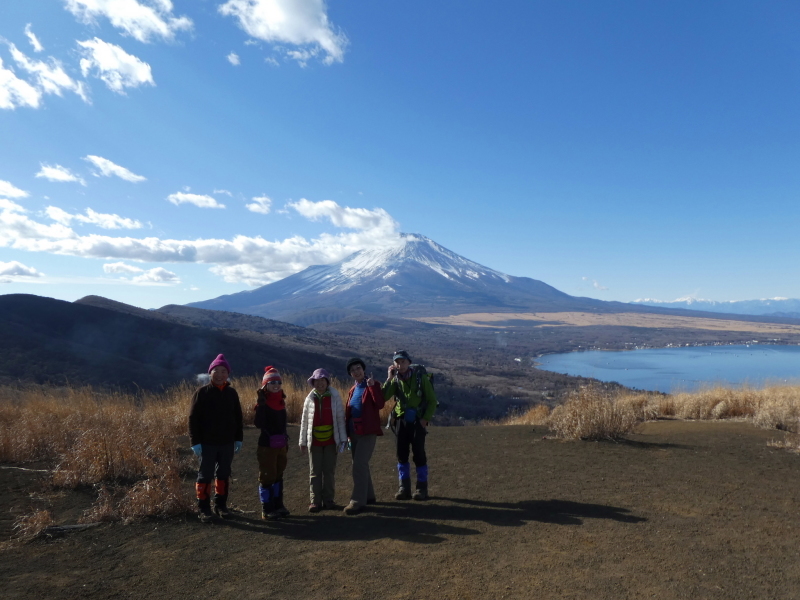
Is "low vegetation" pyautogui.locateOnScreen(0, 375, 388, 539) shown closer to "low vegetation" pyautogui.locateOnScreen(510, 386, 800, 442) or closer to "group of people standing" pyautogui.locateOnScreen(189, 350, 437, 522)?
"group of people standing" pyautogui.locateOnScreen(189, 350, 437, 522)

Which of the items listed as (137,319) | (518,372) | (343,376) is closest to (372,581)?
(343,376)

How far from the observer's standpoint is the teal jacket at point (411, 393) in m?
4.71

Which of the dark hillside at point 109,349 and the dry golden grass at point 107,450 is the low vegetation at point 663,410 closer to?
the dry golden grass at point 107,450

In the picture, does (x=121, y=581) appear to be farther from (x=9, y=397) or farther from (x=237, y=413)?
(x=9, y=397)

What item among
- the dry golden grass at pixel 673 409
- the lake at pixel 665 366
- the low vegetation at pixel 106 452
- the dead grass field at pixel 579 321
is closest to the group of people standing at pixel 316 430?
the low vegetation at pixel 106 452

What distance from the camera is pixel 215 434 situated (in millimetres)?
4316

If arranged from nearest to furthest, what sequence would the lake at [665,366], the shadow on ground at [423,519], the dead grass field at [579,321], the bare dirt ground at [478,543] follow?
the bare dirt ground at [478,543]
the shadow on ground at [423,519]
the lake at [665,366]
the dead grass field at [579,321]

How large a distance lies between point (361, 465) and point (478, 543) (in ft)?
4.36

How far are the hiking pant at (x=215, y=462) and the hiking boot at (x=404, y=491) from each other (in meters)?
1.58

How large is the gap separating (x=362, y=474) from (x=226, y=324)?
206 ft

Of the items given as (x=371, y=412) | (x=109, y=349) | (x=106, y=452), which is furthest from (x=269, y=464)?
(x=109, y=349)

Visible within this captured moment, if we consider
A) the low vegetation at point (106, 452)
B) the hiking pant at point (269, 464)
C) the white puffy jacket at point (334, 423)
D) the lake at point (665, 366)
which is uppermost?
the white puffy jacket at point (334, 423)

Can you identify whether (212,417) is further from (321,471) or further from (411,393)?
(411,393)

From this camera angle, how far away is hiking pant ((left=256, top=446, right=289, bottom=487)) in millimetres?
4320
